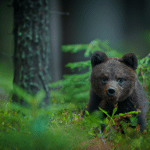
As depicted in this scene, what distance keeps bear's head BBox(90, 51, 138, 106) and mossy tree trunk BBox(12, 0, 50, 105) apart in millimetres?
1067

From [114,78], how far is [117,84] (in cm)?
12

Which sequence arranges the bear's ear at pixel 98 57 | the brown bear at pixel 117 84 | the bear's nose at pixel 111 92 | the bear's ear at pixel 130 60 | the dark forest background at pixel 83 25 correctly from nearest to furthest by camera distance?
the bear's nose at pixel 111 92, the brown bear at pixel 117 84, the bear's ear at pixel 130 60, the bear's ear at pixel 98 57, the dark forest background at pixel 83 25

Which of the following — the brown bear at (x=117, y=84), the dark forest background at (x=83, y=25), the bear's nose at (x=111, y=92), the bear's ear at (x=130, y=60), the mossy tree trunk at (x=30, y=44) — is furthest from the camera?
the dark forest background at (x=83, y=25)

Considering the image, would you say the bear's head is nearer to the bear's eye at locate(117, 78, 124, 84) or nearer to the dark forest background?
the bear's eye at locate(117, 78, 124, 84)

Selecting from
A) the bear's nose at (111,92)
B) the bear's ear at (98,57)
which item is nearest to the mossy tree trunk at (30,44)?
the bear's ear at (98,57)

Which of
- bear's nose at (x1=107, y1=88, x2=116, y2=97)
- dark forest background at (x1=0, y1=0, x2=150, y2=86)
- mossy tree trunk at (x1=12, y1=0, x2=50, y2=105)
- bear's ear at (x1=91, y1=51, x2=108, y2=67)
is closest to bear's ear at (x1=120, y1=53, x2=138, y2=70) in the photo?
bear's ear at (x1=91, y1=51, x2=108, y2=67)

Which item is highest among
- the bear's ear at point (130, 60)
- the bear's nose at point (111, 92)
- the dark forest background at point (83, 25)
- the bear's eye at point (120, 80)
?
the dark forest background at point (83, 25)

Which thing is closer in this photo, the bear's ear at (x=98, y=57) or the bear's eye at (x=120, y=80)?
the bear's eye at (x=120, y=80)

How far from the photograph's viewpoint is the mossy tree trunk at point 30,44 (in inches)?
125

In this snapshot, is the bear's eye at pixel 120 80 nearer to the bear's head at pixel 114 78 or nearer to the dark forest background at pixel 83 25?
the bear's head at pixel 114 78

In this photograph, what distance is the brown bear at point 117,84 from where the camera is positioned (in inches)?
104

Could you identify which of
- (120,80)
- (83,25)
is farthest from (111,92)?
(83,25)

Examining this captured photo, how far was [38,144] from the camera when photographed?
1016mm

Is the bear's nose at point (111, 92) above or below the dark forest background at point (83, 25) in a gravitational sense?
below
